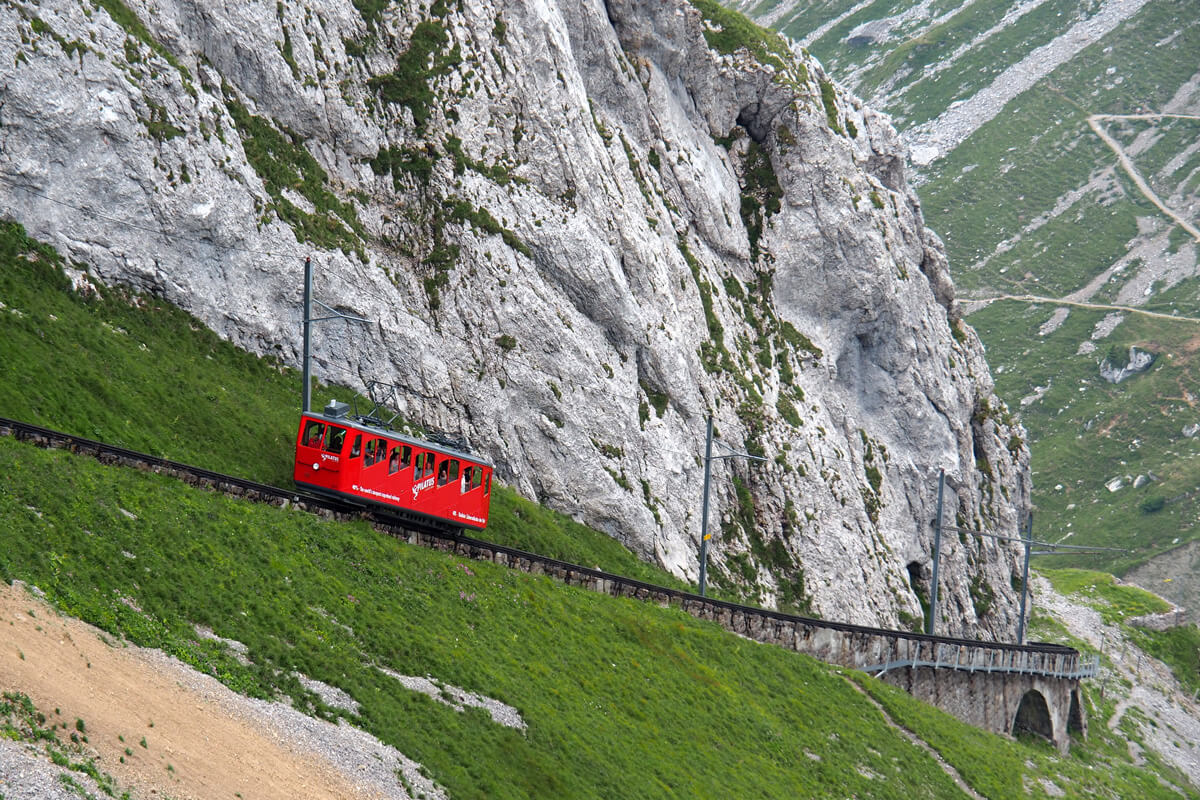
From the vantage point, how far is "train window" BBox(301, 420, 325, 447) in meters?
37.6

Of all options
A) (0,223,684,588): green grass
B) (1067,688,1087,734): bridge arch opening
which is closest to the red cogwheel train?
(0,223,684,588): green grass

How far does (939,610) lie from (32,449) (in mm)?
59490

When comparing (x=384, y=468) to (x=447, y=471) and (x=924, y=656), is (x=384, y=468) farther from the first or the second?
(x=924, y=656)

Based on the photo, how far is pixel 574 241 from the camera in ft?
196

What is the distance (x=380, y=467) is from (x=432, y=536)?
275 cm

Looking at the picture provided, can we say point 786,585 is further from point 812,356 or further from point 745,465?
point 812,356

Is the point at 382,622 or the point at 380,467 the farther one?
the point at 380,467

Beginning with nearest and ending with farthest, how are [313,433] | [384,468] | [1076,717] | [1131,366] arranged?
[313,433] < [384,468] < [1076,717] < [1131,366]

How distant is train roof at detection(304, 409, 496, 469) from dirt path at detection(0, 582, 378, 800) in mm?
14079

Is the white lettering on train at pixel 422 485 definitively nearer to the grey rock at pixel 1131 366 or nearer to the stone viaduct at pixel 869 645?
the stone viaduct at pixel 869 645

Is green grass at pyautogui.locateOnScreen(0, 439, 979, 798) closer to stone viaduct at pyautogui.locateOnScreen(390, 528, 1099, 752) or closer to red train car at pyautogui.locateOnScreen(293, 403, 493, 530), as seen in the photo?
stone viaduct at pyautogui.locateOnScreen(390, 528, 1099, 752)

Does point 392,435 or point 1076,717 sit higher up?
point 392,435

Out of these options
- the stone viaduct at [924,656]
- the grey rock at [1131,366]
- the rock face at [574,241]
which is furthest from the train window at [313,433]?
the grey rock at [1131,366]

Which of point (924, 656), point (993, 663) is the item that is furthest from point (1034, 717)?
point (924, 656)
